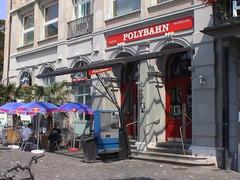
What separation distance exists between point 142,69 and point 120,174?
6.22 metres

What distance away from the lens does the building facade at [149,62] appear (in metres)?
16.2

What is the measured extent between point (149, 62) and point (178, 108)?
2118 mm

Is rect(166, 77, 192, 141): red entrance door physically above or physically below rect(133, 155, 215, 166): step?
above

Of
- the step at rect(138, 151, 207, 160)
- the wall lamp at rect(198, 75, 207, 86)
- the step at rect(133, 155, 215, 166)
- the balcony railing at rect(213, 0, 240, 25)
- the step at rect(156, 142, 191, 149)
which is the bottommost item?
the step at rect(133, 155, 215, 166)

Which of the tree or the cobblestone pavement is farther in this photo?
the tree

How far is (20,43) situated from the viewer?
29750 millimetres

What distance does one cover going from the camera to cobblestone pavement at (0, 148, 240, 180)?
13445mm

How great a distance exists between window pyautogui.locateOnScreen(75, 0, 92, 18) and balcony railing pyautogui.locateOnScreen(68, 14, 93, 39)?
442mm

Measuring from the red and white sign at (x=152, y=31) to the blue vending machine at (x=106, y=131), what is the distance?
343 centimetres

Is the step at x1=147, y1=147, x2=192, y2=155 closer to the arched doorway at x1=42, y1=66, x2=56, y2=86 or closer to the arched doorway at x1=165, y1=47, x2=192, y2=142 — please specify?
the arched doorway at x1=165, y1=47, x2=192, y2=142

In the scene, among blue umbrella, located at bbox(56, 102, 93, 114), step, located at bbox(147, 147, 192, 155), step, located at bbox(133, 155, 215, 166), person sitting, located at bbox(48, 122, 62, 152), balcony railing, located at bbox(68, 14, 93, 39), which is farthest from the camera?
balcony railing, located at bbox(68, 14, 93, 39)

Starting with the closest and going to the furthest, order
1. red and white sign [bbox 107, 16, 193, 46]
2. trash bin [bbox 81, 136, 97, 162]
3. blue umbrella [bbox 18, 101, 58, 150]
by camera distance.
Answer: trash bin [bbox 81, 136, 97, 162] < red and white sign [bbox 107, 16, 193, 46] < blue umbrella [bbox 18, 101, 58, 150]

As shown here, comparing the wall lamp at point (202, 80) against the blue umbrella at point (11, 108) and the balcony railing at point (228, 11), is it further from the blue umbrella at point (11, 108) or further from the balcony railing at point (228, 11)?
the blue umbrella at point (11, 108)

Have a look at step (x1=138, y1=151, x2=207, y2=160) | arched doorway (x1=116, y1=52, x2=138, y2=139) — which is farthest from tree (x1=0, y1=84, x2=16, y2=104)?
step (x1=138, y1=151, x2=207, y2=160)
